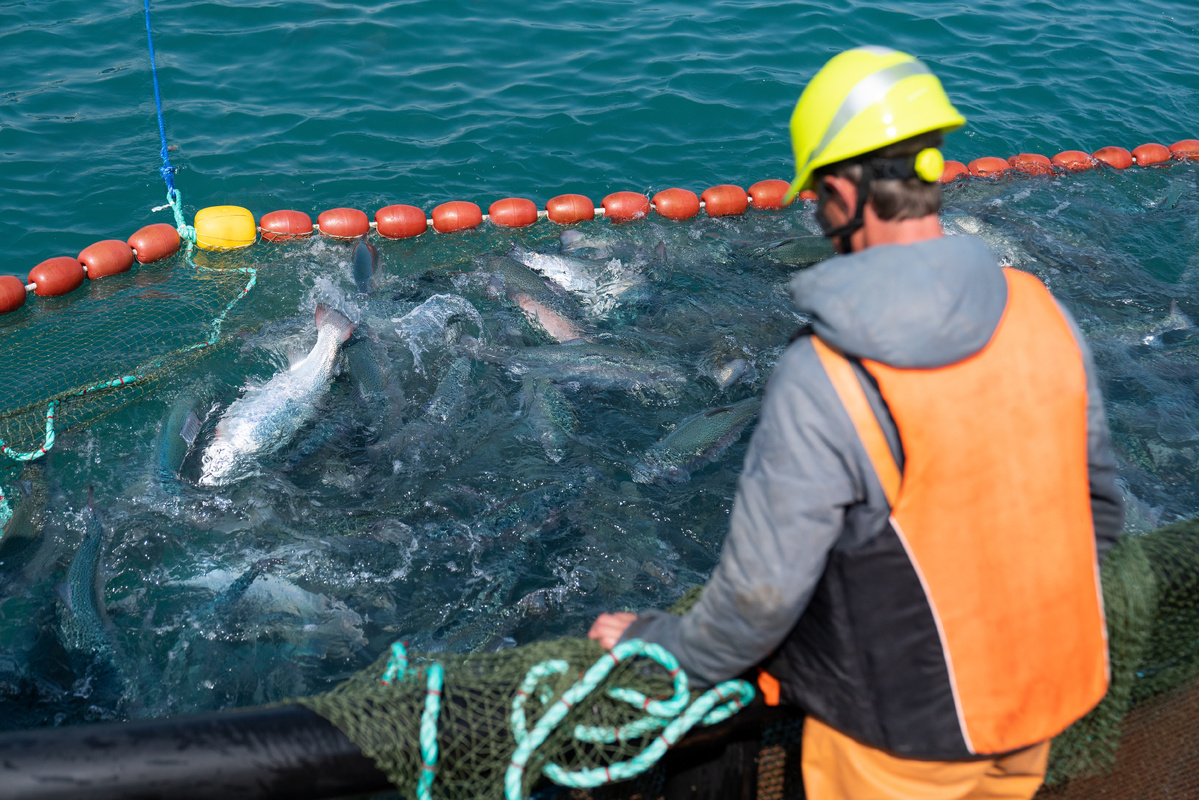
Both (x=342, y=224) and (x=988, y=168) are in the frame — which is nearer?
(x=342, y=224)

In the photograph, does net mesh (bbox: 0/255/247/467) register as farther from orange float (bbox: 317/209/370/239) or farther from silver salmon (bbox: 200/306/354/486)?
orange float (bbox: 317/209/370/239)

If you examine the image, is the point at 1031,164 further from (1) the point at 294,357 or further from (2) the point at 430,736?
(2) the point at 430,736

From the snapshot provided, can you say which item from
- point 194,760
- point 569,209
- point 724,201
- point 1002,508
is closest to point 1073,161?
point 724,201

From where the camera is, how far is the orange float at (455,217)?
7.58m

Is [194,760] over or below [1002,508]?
below

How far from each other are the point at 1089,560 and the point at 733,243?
6266 mm

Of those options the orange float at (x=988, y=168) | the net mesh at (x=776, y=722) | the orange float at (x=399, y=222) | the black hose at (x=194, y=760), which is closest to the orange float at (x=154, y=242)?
the orange float at (x=399, y=222)

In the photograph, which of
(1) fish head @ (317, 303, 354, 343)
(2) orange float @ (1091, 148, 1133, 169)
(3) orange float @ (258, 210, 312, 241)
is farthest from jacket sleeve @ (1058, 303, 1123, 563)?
(2) orange float @ (1091, 148, 1133, 169)

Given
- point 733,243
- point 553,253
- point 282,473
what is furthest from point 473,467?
point 733,243

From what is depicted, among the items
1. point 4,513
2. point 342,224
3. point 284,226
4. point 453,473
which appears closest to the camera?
point 4,513

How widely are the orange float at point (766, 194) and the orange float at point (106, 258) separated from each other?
5862mm

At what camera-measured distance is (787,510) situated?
1.67m

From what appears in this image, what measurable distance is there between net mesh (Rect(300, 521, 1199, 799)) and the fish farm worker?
23cm

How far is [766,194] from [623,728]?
7.39 m
